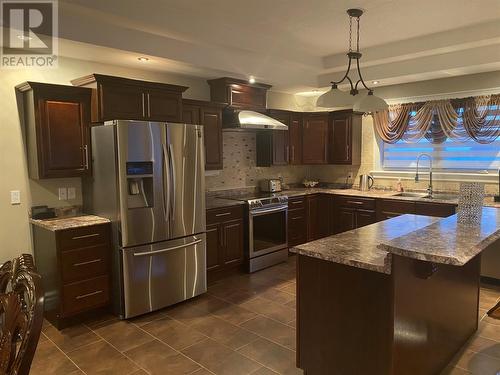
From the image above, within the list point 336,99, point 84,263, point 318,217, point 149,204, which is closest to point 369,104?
point 336,99

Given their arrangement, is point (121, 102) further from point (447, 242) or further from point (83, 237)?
point (447, 242)

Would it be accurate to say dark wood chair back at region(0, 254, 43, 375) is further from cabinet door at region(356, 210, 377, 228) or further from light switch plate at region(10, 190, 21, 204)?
cabinet door at region(356, 210, 377, 228)

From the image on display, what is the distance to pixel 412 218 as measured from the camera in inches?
132

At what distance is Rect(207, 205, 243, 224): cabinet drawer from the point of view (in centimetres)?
446

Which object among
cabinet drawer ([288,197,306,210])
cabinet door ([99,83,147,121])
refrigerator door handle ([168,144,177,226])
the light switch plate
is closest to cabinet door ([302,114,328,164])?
cabinet drawer ([288,197,306,210])

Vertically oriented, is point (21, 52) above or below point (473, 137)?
above

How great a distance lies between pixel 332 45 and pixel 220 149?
1.93 metres

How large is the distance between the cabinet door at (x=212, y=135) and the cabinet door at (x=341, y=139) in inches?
83.5

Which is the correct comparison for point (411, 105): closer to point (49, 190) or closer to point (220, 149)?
point (220, 149)

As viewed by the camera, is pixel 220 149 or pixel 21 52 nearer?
pixel 21 52

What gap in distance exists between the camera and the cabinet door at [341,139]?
591 centimetres

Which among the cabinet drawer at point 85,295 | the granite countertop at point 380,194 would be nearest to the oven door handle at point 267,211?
the granite countertop at point 380,194

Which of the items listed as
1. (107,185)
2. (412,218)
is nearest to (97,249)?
(107,185)

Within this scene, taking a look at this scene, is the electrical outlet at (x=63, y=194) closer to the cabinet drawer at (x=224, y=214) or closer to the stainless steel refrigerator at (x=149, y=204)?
the stainless steel refrigerator at (x=149, y=204)
